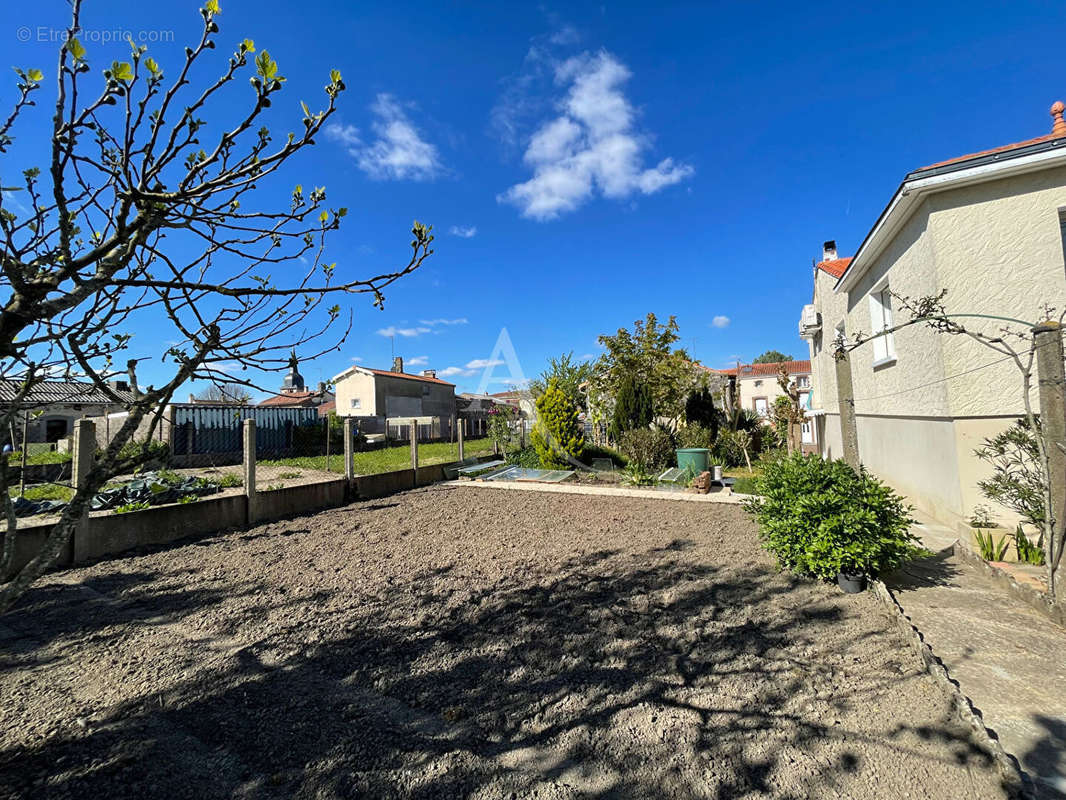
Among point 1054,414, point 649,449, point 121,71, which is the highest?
point 121,71

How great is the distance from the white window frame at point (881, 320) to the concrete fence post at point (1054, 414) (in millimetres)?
4318

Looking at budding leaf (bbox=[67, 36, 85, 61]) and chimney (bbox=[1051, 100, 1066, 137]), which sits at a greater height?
chimney (bbox=[1051, 100, 1066, 137])

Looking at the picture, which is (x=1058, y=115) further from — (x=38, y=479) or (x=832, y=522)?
(x=38, y=479)

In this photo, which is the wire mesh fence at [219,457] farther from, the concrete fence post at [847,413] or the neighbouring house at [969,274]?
the neighbouring house at [969,274]

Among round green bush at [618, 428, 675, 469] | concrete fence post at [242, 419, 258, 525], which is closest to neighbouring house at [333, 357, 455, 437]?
round green bush at [618, 428, 675, 469]

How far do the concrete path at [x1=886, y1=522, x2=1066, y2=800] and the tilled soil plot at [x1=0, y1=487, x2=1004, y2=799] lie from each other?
0.74 feet

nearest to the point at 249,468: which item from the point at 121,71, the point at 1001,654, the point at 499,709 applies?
the point at 499,709

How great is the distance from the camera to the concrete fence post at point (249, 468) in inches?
268

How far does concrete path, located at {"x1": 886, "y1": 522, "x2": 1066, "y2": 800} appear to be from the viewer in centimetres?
209

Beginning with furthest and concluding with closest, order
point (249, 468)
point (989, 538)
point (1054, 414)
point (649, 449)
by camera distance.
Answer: point (649, 449) → point (249, 468) → point (989, 538) → point (1054, 414)

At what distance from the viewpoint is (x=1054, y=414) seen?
334 cm

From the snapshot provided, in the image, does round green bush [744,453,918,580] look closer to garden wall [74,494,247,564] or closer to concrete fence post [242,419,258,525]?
concrete fence post [242,419,258,525]

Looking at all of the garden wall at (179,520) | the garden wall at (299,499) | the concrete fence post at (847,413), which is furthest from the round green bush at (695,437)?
the garden wall at (299,499)

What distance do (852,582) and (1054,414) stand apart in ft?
6.35
